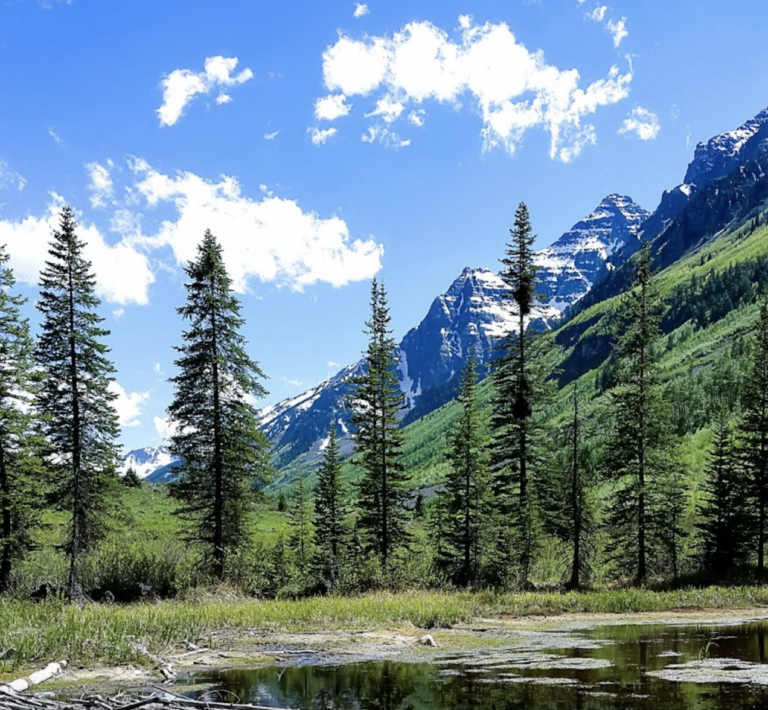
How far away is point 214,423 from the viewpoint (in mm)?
27438

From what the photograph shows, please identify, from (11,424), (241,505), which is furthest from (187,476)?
(11,424)

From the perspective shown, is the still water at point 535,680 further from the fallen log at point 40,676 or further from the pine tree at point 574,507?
the pine tree at point 574,507

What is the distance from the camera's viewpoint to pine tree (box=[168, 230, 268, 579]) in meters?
27.4

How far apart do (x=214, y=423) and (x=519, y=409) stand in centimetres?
1574

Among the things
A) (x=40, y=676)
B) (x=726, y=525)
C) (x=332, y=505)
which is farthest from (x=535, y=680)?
(x=332, y=505)

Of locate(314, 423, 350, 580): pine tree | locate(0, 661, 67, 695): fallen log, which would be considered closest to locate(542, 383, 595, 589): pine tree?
locate(314, 423, 350, 580): pine tree

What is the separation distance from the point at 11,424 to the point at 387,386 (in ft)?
62.0

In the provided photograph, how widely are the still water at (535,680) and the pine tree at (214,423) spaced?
16.9 meters

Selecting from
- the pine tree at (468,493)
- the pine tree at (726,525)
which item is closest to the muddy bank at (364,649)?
the pine tree at (468,493)

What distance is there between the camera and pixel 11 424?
25047mm

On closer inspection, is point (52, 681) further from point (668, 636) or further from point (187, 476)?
point (187, 476)

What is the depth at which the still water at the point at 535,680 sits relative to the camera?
8422 mm

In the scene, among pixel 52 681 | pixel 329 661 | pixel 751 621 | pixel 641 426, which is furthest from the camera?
pixel 641 426

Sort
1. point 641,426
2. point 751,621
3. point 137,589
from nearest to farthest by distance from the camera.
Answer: point 751,621
point 137,589
point 641,426
